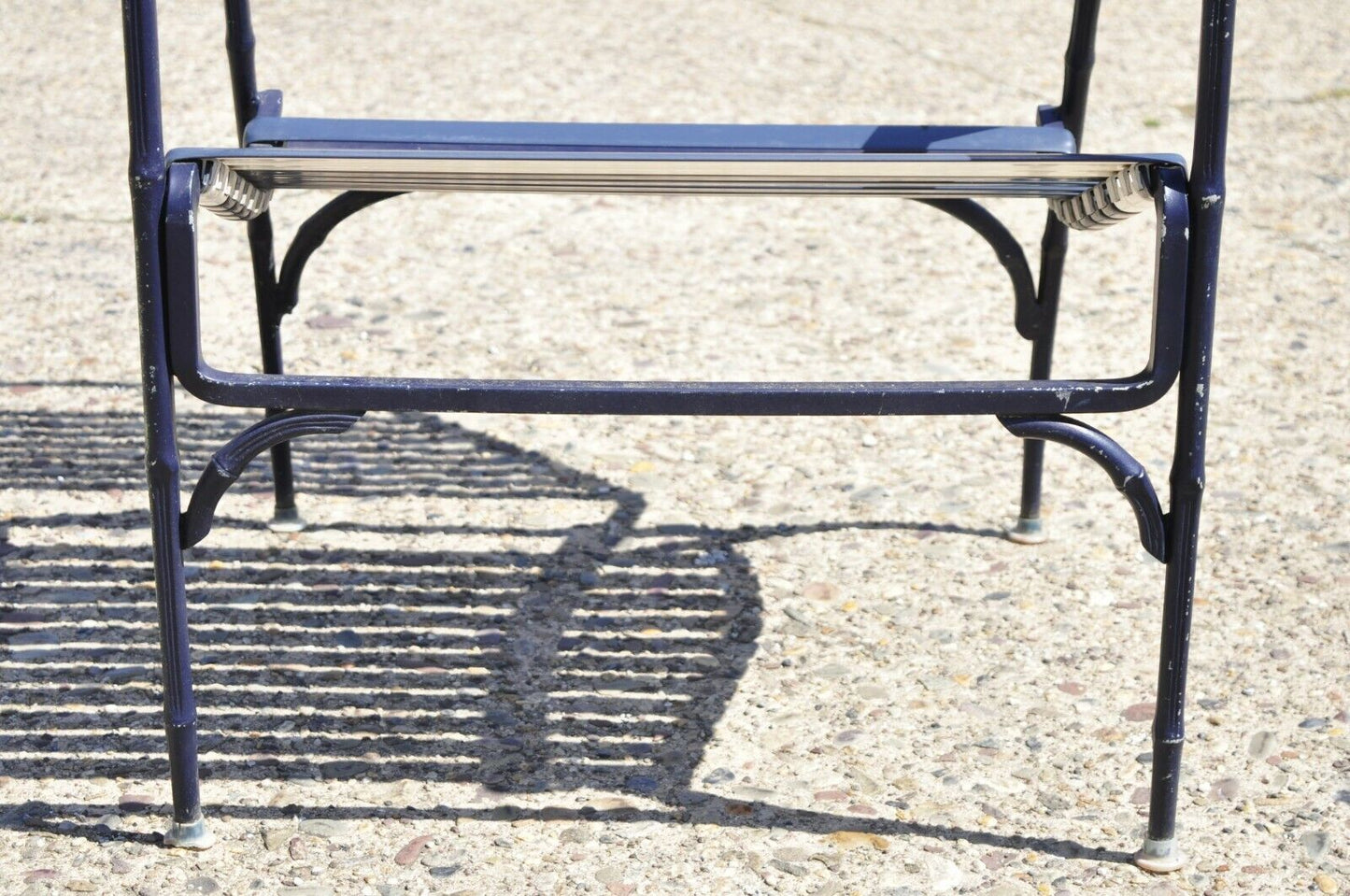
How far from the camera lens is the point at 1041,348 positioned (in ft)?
10.0

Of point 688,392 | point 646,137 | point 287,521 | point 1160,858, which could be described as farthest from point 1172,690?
point 287,521

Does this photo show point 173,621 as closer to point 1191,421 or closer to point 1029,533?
point 1191,421

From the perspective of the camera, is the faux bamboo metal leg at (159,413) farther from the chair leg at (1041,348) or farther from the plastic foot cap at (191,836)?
the chair leg at (1041,348)

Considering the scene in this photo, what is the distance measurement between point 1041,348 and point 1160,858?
3.37 ft

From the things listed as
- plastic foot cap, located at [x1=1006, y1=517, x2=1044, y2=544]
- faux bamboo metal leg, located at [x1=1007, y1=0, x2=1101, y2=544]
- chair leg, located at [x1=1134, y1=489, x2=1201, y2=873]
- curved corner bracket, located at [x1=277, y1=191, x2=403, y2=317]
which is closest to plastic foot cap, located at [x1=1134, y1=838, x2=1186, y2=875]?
chair leg, located at [x1=1134, y1=489, x2=1201, y2=873]

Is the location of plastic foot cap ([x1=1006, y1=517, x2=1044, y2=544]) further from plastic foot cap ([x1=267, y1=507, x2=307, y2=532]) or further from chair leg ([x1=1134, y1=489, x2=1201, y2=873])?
plastic foot cap ([x1=267, y1=507, x2=307, y2=532])

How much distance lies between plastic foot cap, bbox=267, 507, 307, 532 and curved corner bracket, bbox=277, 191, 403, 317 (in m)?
0.46

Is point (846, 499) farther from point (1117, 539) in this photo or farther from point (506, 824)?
point (506, 824)

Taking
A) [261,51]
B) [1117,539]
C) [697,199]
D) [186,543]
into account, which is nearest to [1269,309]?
[1117,539]

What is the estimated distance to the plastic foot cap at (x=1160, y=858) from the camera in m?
2.37

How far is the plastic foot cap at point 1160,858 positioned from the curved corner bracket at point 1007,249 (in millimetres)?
991

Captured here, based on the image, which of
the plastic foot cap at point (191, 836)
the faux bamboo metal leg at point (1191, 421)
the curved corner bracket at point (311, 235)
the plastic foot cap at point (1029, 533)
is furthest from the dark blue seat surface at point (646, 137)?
the plastic foot cap at point (191, 836)

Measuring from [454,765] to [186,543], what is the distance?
587 millimetres

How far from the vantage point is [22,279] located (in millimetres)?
4426
